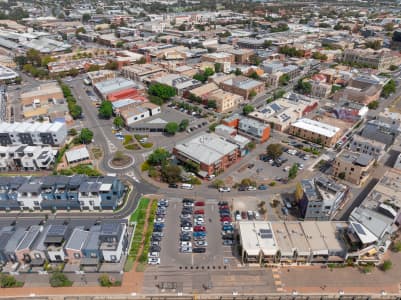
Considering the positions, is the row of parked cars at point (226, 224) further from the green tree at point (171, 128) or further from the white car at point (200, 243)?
the green tree at point (171, 128)

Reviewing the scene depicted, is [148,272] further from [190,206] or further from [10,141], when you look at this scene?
[10,141]

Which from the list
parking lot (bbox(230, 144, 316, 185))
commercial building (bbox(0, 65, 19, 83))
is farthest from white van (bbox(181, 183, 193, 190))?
commercial building (bbox(0, 65, 19, 83))

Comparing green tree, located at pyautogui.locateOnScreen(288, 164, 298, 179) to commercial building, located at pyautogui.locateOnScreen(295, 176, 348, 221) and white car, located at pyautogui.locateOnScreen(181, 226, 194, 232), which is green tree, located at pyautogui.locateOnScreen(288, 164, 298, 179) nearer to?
commercial building, located at pyautogui.locateOnScreen(295, 176, 348, 221)

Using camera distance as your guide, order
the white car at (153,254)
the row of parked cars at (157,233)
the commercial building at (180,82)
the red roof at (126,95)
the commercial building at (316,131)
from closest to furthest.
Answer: the row of parked cars at (157,233)
the white car at (153,254)
the commercial building at (316,131)
the red roof at (126,95)
the commercial building at (180,82)

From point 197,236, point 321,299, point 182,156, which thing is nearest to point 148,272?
point 197,236

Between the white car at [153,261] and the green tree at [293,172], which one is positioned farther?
the green tree at [293,172]

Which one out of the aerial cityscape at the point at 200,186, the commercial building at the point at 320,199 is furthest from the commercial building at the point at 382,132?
the commercial building at the point at 320,199

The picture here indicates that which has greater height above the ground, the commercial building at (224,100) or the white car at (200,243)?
the commercial building at (224,100)
